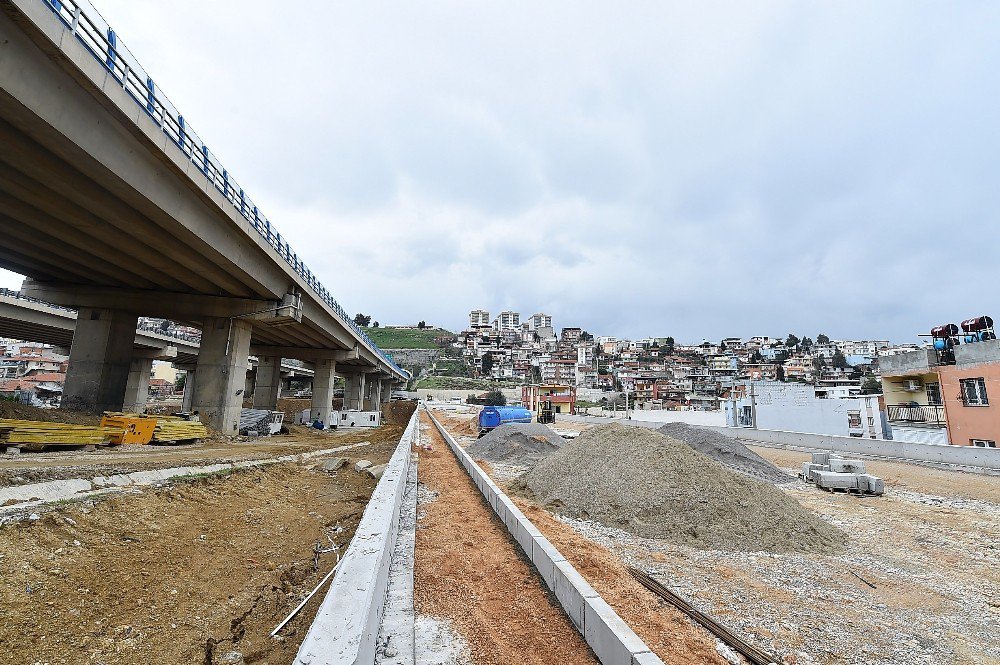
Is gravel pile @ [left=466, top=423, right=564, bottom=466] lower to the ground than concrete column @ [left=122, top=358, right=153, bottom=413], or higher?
lower

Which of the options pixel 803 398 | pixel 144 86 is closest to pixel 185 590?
pixel 144 86

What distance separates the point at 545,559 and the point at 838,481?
11.8 meters

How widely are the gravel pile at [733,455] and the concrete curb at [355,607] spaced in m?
12.5

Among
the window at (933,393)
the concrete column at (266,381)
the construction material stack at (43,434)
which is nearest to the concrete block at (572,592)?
the construction material stack at (43,434)

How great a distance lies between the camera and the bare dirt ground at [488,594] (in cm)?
446

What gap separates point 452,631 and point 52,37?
12922 millimetres

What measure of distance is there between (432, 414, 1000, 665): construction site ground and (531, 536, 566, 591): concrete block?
0.60 meters

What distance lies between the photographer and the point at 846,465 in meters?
14.2

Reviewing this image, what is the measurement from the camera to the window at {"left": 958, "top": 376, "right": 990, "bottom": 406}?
2383cm

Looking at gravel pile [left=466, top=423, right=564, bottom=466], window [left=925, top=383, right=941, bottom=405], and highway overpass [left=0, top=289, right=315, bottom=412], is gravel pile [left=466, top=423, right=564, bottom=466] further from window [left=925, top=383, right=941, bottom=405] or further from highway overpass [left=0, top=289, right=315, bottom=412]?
window [left=925, top=383, right=941, bottom=405]

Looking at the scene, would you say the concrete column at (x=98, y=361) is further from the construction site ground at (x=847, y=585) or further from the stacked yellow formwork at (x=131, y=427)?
the construction site ground at (x=847, y=585)

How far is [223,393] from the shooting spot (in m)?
23.9

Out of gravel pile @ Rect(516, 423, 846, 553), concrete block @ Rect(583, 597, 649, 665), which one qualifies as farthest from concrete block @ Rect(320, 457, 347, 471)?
concrete block @ Rect(583, 597, 649, 665)

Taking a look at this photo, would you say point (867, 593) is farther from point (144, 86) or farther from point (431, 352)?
point (431, 352)
